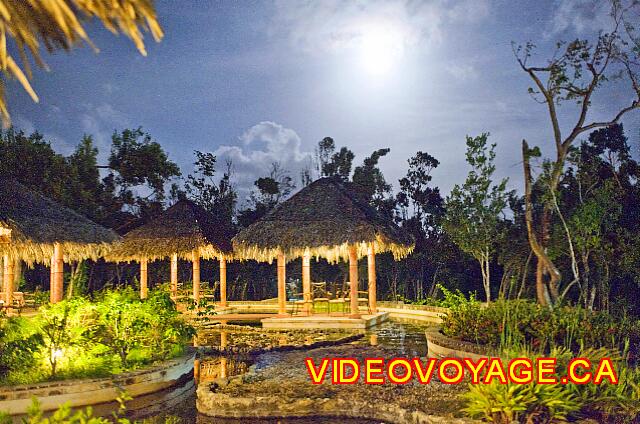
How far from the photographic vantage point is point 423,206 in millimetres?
25547

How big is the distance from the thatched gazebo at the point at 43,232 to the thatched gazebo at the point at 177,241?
169cm

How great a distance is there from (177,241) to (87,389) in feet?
37.6

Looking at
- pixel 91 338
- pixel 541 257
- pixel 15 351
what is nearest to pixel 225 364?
pixel 91 338

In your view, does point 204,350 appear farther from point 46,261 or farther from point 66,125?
point 66,125

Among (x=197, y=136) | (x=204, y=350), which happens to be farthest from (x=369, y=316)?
(x=197, y=136)

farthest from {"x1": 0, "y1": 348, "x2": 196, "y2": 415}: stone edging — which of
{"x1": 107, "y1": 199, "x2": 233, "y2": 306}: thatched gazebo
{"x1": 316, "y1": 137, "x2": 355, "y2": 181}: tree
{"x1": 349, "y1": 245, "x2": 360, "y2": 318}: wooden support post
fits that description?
{"x1": 316, "y1": 137, "x2": 355, "y2": 181}: tree

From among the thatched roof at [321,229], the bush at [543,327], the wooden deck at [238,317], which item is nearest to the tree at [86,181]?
the wooden deck at [238,317]

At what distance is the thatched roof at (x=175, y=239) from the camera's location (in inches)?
722

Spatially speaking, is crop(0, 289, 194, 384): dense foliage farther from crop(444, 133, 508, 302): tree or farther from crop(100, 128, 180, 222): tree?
crop(100, 128, 180, 222): tree

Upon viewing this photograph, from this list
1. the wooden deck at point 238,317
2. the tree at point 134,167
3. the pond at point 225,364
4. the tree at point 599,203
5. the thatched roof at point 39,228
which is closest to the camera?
the pond at point 225,364

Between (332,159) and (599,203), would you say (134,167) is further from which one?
(599,203)

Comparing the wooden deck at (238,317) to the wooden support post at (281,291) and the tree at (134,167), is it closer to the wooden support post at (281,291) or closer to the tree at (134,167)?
the wooden support post at (281,291)

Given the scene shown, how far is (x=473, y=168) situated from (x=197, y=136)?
11605cm

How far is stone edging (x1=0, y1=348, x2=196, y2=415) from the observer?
6.69 m
